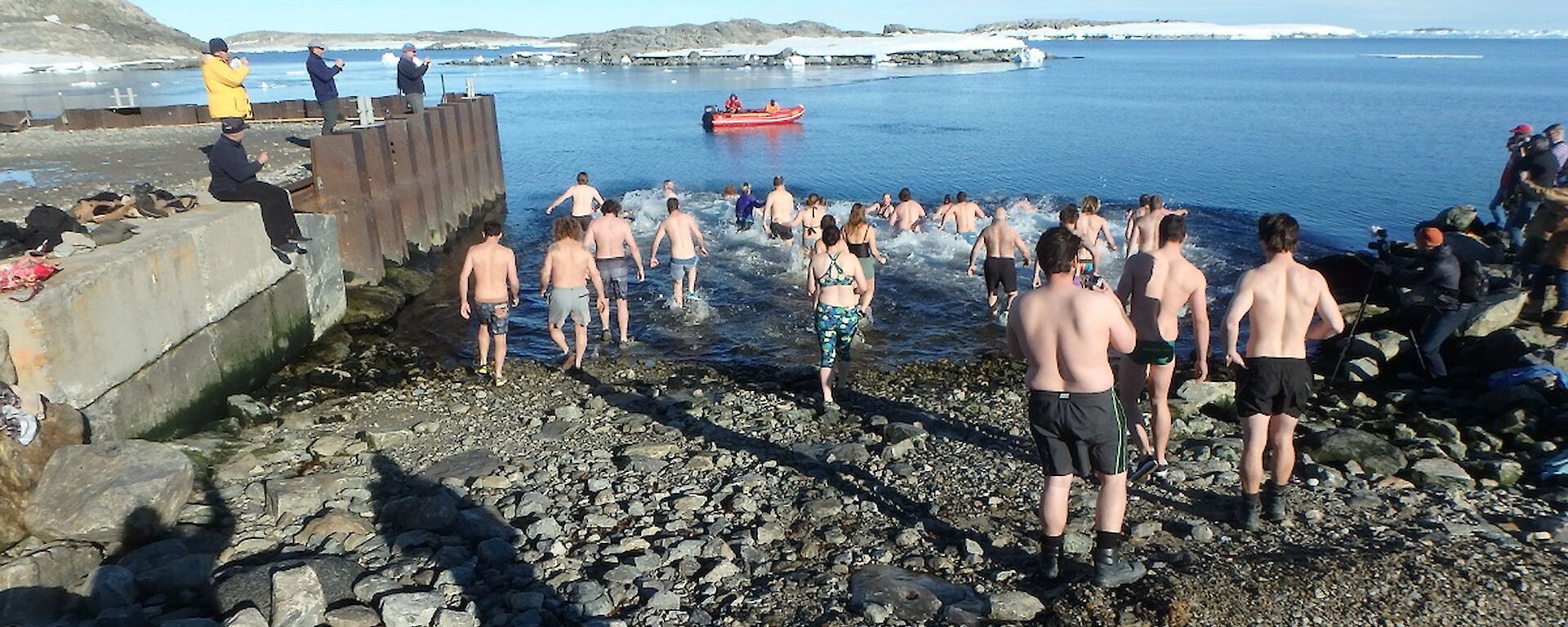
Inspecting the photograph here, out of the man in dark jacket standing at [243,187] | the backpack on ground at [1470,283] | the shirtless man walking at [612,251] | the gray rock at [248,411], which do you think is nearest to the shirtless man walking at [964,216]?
the shirtless man walking at [612,251]

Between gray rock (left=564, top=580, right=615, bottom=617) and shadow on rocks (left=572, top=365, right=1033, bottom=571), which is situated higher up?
gray rock (left=564, top=580, right=615, bottom=617)

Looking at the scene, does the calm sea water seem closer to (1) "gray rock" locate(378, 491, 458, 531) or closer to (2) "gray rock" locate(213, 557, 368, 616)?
(1) "gray rock" locate(378, 491, 458, 531)

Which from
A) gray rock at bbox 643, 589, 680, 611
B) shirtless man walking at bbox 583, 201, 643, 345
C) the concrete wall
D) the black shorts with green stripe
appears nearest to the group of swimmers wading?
the black shorts with green stripe

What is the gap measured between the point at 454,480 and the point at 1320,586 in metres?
4.94

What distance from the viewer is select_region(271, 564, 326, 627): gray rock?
4.05 m

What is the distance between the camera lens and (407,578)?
4645 mm

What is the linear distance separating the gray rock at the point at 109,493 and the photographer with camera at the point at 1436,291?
9525 mm

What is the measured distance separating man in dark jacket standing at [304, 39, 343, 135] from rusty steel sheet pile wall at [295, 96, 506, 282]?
128cm

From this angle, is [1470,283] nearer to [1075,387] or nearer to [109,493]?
[1075,387]

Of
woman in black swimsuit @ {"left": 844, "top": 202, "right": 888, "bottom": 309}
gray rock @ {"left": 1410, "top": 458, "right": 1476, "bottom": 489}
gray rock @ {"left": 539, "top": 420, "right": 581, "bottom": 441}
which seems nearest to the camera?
gray rock @ {"left": 1410, "top": 458, "right": 1476, "bottom": 489}

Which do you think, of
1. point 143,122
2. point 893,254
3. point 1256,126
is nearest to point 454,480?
point 893,254

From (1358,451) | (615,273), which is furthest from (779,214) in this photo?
(1358,451)

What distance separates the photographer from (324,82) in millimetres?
15000

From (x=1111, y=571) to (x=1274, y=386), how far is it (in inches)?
58.4
